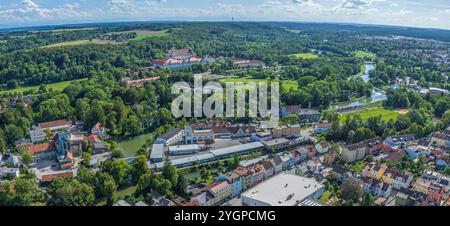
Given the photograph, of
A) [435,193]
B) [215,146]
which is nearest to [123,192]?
[215,146]

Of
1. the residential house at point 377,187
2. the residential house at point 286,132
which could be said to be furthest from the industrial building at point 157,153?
the residential house at point 377,187

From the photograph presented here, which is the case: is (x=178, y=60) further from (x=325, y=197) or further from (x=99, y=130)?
(x=325, y=197)

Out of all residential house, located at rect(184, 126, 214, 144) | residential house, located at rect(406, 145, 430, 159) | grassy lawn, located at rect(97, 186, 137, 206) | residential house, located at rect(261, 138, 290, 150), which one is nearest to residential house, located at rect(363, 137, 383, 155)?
residential house, located at rect(406, 145, 430, 159)

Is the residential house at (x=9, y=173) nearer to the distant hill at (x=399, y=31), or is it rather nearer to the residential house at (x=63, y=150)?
the residential house at (x=63, y=150)

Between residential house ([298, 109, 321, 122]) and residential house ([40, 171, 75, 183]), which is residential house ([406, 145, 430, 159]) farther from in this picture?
residential house ([40, 171, 75, 183])

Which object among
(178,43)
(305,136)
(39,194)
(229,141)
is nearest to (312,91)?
(305,136)

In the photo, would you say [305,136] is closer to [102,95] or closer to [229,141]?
[229,141]

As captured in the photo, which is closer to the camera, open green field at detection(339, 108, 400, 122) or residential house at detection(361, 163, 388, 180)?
residential house at detection(361, 163, 388, 180)
